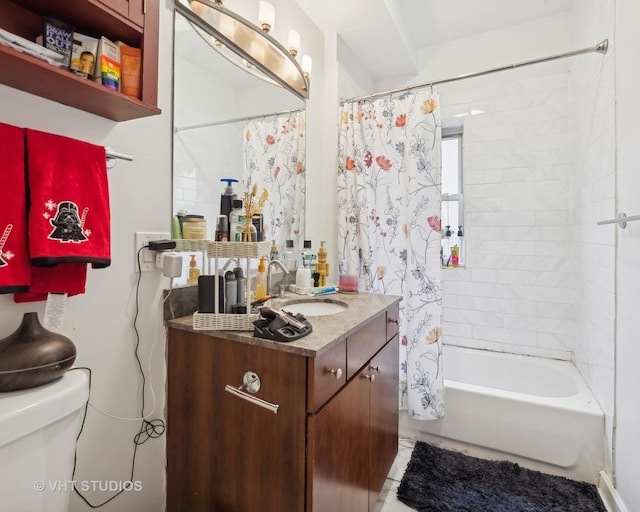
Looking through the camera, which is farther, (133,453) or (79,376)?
(133,453)

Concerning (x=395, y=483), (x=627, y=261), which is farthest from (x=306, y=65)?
(x=395, y=483)

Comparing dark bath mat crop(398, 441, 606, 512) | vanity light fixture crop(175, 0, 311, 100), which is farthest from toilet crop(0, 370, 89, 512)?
dark bath mat crop(398, 441, 606, 512)

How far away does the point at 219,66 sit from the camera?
135cm

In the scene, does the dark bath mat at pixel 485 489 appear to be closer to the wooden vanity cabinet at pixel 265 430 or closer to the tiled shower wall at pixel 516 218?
the wooden vanity cabinet at pixel 265 430

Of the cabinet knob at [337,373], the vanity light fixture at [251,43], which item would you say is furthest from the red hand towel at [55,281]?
the vanity light fixture at [251,43]

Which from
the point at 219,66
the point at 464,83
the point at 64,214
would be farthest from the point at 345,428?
the point at 464,83

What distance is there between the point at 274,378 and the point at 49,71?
89 centimetres

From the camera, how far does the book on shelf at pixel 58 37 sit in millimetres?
761

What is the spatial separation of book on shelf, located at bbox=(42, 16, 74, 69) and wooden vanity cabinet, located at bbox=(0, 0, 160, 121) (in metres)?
0.04

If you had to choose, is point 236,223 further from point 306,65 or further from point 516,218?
point 516,218

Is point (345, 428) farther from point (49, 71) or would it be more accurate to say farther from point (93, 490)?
point (49, 71)

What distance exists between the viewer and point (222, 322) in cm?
102

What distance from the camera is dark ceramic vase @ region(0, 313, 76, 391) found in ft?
2.24

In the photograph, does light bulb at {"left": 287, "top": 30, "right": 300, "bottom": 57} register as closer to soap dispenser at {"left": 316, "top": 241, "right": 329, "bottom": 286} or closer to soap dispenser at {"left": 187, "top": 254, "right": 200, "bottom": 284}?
soap dispenser at {"left": 316, "top": 241, "right": 329, "bottom": 286}
